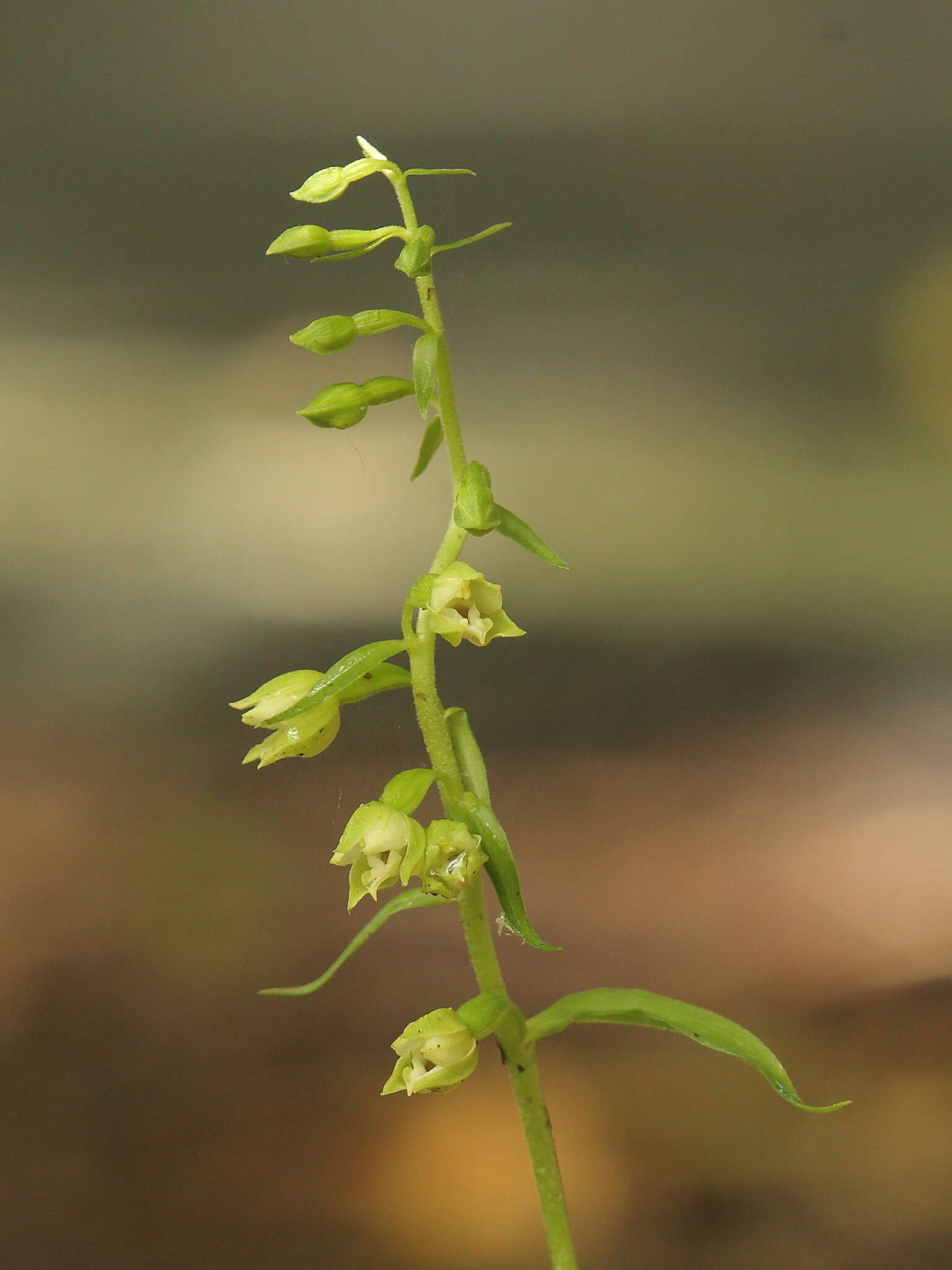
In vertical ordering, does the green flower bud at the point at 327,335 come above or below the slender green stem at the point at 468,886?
above

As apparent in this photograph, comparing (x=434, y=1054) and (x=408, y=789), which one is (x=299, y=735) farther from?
(x=434, y=1054)

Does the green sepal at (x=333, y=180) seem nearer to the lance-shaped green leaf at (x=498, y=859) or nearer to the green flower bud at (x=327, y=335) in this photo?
the green flower bud at (x=327, y=335)

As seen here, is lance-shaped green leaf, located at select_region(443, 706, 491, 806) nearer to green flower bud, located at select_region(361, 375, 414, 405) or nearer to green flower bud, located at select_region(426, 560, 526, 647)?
green flower bud, located at select_region(426, 560, 526, 647)

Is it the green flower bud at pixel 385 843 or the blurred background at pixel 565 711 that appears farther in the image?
the blurred background at pixel 565 711

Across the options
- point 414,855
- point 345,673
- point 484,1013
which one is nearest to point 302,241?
point 345,673

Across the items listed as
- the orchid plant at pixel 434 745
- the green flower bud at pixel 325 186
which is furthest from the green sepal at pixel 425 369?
the green flower bud at pixel 325 186

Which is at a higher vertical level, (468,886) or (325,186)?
(325,186)

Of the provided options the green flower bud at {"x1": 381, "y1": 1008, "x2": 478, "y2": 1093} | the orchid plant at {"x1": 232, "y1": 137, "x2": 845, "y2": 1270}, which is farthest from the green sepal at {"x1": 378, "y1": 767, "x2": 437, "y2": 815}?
the green flower bud at {"x1": 381, "y1": 1008, "x2": 478, "y2": 1093}

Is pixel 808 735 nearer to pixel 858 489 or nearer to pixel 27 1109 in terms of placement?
pixel 858 489
